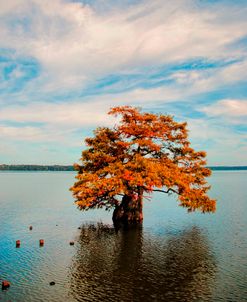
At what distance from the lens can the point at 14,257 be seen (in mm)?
39000

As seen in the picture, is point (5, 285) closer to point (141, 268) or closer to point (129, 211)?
point (141, 268)

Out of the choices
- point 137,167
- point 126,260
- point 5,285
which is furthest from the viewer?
point 137,167

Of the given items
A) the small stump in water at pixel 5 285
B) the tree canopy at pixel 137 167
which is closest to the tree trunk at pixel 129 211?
the tree canopy at pixel 137 167

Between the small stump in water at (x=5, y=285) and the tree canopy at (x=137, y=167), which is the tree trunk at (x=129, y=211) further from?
the small stump in water at (x=5, y=285)

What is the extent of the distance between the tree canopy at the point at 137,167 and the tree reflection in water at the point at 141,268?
6.34 meters

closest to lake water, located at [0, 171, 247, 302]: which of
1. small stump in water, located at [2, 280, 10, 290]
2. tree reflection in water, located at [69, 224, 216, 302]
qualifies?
tree reflection in water, located at [69, 224, 216, 302]

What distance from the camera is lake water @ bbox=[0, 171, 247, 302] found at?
28922 mm

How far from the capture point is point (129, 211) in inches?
2243

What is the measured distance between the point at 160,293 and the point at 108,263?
945 cm

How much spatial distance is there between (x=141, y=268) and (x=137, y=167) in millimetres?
18659

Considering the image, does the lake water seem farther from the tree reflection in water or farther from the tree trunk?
the tree trunk

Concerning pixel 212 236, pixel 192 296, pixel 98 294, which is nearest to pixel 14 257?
pixel 98 294

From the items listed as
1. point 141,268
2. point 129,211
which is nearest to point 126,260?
point 141,268

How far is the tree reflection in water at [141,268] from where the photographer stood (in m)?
28.7
